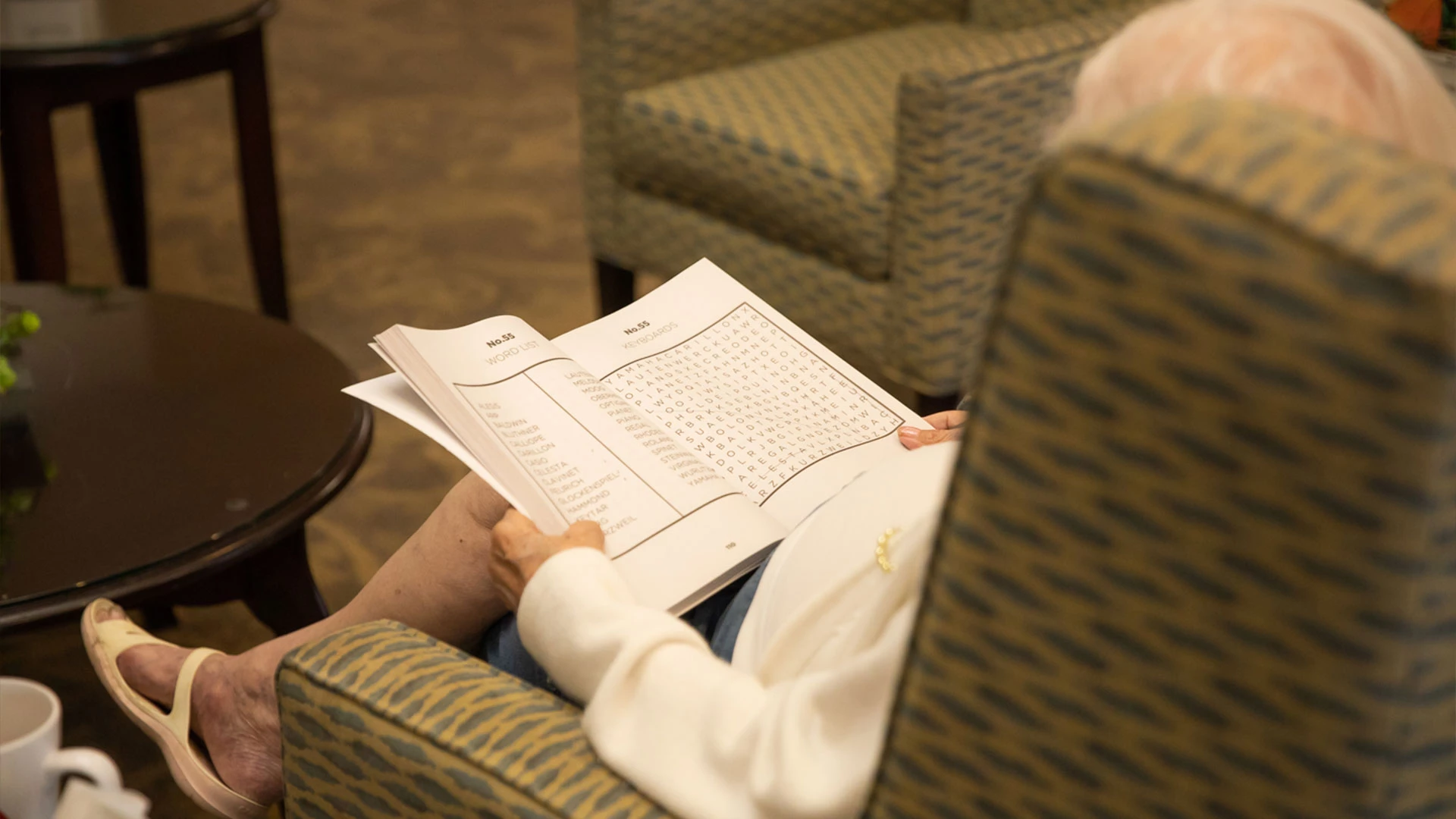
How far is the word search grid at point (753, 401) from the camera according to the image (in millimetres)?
1113

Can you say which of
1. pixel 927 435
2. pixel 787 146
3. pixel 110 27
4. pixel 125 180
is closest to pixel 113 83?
pixel 110 27

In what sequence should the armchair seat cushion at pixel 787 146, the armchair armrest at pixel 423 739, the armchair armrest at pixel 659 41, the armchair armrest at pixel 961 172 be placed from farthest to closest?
the armchair armrest at pixel 659 41, the armchair seat cushion at pixel 787 146, the armchair armrest at pixel 961 172, the armchair armrest at pixel 423 739

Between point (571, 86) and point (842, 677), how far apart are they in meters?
3.21

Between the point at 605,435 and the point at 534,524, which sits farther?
the point at 605,435

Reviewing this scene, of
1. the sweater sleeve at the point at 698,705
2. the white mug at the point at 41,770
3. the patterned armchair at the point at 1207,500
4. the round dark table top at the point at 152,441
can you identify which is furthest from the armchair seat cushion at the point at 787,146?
the patterned armchair at the point at 1207,500

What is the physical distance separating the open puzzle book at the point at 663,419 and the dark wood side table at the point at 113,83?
4.00 ft

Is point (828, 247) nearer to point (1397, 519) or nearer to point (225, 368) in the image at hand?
point (225, 368)

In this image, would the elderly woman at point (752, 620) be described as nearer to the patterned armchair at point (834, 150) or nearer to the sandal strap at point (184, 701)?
the sandal strap at point (184, 701)

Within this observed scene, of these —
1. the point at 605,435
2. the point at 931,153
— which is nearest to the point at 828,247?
the point at 931,153

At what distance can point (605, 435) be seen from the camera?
103 centimetres

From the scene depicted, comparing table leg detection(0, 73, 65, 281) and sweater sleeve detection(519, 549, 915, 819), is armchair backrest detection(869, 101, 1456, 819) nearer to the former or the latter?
sweater sleeve detection(519, 549, 915, 819)

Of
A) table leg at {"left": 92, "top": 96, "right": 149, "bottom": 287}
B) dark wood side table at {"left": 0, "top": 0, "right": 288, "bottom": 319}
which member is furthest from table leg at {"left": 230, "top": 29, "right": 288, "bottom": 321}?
table leg at {"left": 92, "top": 96, "right": 149, "bottom": 287}

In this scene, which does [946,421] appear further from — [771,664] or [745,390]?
[771,664]

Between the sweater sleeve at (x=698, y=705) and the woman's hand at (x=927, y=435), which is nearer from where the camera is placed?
the sweater sleeve at (x=698, y=705)
